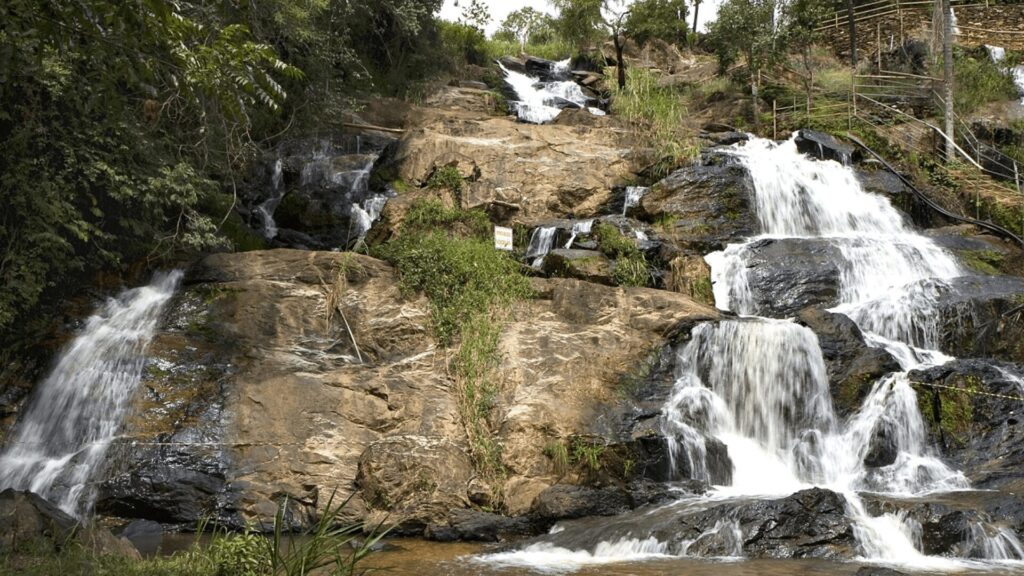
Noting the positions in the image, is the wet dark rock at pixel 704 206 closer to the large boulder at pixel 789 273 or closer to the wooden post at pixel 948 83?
the large boulder at pixel 789 273

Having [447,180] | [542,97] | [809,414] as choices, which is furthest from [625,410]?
[542,97]

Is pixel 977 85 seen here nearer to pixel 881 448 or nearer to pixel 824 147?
pixel 824 147

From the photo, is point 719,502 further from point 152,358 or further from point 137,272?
point 137,272

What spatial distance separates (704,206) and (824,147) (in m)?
4.42

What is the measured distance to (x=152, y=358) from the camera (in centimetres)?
933

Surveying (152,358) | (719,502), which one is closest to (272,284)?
(152,358)

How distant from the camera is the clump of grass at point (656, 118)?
1514cm

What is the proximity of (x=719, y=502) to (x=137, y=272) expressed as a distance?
8.28m

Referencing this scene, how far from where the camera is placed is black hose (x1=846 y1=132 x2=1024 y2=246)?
13.5m

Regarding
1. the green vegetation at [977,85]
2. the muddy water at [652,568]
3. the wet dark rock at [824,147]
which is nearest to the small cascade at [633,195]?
the wet dark rock at [824,147]

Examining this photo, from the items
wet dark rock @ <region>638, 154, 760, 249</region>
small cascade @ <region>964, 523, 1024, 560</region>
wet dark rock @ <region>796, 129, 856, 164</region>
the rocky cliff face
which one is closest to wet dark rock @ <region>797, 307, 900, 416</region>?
the rocky cliff face

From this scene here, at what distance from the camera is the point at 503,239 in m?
12.5

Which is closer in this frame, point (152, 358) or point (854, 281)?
point (152, 358)

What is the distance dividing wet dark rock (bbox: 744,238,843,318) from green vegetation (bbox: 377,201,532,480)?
363cm
